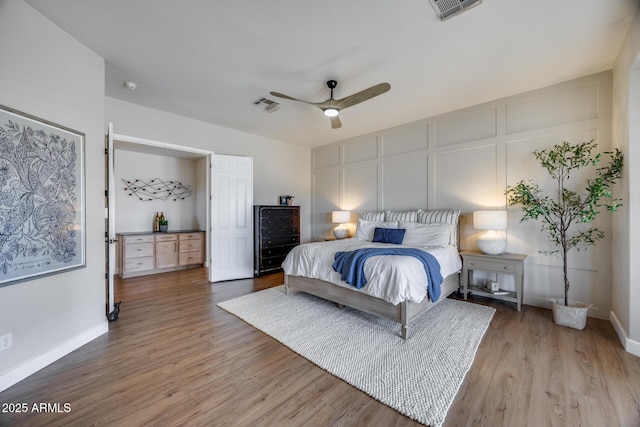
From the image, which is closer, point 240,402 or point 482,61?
point 240,402

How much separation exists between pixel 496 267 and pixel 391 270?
6.04 feet

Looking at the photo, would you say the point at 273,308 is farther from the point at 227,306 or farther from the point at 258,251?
the point at 258,251

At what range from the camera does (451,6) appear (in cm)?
212

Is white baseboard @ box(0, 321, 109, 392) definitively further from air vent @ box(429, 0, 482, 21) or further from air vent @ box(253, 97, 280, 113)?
air vent @ box(429, 0, 482, 21)

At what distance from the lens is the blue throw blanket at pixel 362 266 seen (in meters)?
2.85

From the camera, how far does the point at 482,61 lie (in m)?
2.92

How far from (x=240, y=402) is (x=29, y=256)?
2.05 m

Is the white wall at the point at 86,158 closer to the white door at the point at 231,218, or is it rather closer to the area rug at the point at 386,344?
the area rug at the point at 386,344

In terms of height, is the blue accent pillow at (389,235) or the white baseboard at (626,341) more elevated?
the blue accent pillow at (389,235)

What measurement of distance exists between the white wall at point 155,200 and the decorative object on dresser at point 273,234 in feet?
6.46

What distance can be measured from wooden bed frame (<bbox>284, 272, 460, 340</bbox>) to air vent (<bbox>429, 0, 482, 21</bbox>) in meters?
2.63

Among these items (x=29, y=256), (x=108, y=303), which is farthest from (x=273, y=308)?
(x=29, y=256)

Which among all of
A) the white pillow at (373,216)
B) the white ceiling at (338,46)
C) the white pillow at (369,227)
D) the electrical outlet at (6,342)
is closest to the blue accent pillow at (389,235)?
the white pillow at (369,227)

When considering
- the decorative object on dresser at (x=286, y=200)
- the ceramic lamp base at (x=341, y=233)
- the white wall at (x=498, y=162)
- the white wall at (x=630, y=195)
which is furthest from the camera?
the decorative object on dresser at (x=286, y=200)
